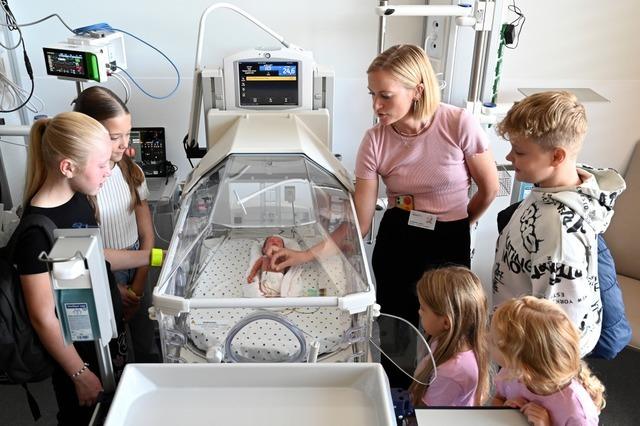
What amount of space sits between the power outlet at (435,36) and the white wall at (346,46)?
96mm

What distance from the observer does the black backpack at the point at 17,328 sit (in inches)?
51.3

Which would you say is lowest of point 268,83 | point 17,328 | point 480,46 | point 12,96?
point 17,328

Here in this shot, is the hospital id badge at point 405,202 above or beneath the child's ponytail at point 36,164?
beneath

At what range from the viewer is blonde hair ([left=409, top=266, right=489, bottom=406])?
1536mm

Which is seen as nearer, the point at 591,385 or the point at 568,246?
the point at 591,385

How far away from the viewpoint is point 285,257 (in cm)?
179

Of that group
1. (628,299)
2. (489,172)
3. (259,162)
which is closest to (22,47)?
(259,162)

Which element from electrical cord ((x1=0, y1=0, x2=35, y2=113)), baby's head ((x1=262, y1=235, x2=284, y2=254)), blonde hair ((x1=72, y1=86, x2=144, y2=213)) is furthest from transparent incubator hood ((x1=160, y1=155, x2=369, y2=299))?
electrical cord ((x1=0, y1=0, x2=35, y2=113))

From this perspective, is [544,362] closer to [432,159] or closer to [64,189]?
[432,159]

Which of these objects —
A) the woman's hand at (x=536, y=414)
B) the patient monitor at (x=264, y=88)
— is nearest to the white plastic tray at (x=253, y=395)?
the woman's hand at (x=536, y=414)

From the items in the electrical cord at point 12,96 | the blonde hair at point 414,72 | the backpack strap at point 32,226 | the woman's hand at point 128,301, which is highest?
the blonde hair at point 414,72

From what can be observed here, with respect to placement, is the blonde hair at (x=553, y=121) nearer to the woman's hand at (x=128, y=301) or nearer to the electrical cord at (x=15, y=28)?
the woman's hand at (x=128, y=301)

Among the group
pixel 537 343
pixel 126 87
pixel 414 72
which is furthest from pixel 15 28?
pixel 537 343

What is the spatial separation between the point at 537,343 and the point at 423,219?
0.74 metres
